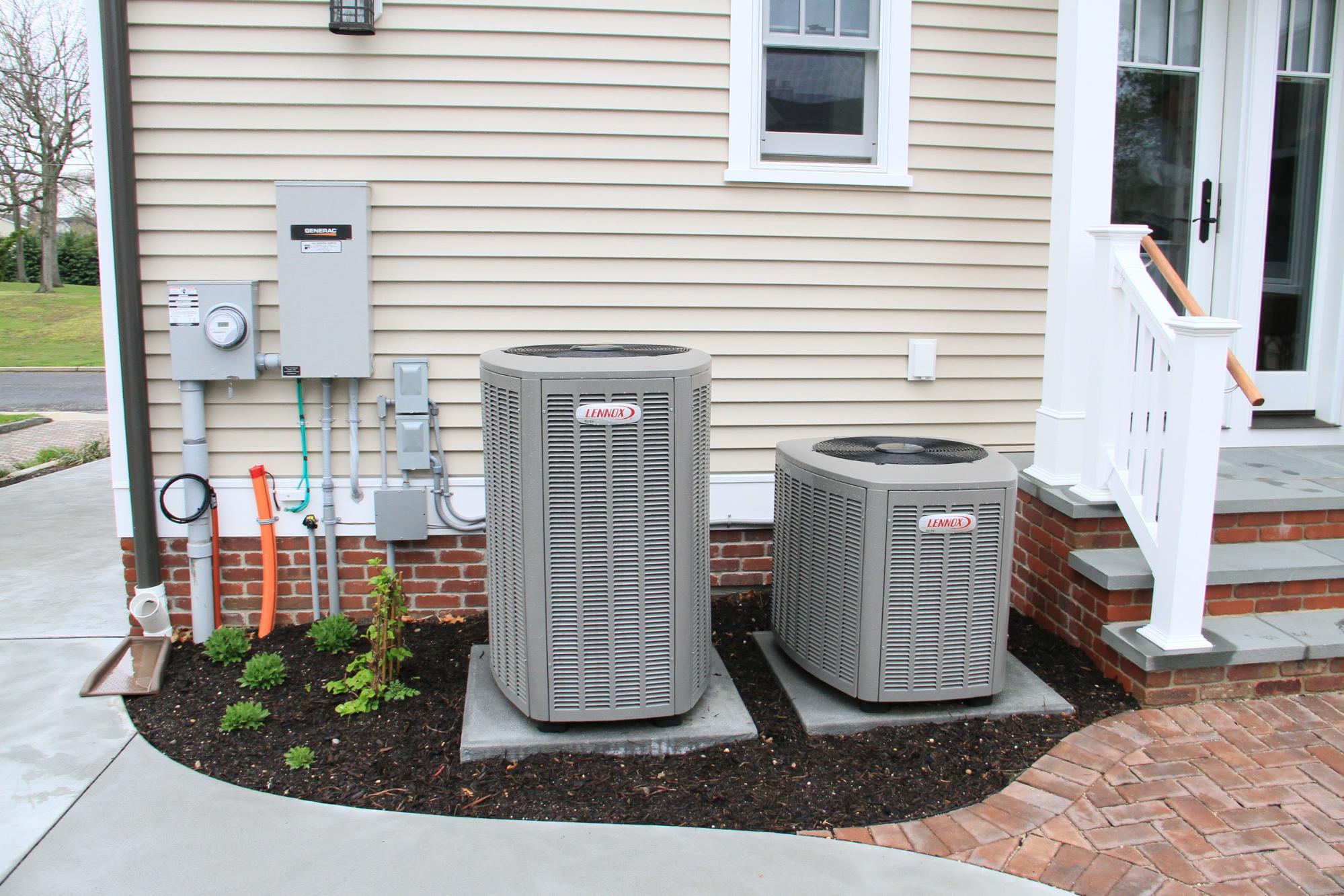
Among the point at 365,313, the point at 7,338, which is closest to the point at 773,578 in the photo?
the point at 365,313

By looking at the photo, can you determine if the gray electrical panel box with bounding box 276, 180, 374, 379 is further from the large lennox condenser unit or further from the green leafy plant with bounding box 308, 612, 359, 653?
the large lennox condenser unit

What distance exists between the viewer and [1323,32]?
5055 mm

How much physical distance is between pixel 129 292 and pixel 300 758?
2.10 meters

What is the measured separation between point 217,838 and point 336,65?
9.83ft

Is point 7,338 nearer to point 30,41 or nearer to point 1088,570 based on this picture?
point 30,41

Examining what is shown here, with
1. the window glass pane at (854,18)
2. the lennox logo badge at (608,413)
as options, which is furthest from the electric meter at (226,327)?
the window glass pane at (854,18)

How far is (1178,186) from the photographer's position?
5094 mm

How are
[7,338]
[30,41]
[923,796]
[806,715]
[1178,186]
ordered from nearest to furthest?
1. [923,796]
2. [806,715]
3. [1178,186]
4. [7,338]
5. [30,41]

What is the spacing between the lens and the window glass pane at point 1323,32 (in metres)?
5.05

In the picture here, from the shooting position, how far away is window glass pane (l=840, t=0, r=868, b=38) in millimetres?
4590

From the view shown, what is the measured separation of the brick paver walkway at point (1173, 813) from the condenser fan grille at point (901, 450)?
3.32 feet

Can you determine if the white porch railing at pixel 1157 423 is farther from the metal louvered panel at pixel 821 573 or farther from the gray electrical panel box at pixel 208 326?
the gray electrical panel box at pixel 208 326

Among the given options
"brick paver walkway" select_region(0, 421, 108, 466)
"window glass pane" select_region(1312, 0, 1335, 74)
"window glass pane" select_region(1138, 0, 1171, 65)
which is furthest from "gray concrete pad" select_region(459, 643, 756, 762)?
"brick paver walkway" select_region(0, 421, 108, 466)

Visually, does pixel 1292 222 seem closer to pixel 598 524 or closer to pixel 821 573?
pixel 821 573
